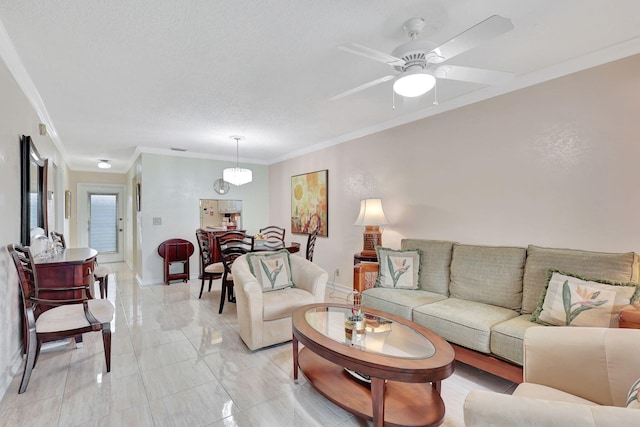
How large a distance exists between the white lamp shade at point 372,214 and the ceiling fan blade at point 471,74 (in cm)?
198

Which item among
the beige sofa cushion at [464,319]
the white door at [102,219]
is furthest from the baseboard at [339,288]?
the white door at [102,219]

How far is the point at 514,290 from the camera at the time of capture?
2570 mm

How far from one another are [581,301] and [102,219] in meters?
9.56

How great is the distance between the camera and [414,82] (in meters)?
1.77

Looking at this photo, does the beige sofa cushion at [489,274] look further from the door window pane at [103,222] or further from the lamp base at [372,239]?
the door window pane at [103,222]

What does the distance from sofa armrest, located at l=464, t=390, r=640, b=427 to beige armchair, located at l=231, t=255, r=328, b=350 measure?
1996 mm

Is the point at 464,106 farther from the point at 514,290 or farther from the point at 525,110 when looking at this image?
the point at 514,290

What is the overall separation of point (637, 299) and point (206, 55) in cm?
337

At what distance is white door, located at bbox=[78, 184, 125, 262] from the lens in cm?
767

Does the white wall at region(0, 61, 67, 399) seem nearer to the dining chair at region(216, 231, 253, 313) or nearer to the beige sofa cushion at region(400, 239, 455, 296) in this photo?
the dining chair at region(216, 231, 253, 313)

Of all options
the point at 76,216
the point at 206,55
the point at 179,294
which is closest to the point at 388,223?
the point at 206,55

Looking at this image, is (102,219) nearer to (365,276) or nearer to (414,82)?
(365,276)

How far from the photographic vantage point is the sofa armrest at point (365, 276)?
3486 millimetres

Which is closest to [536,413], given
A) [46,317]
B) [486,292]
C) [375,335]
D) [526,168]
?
[375,335]
